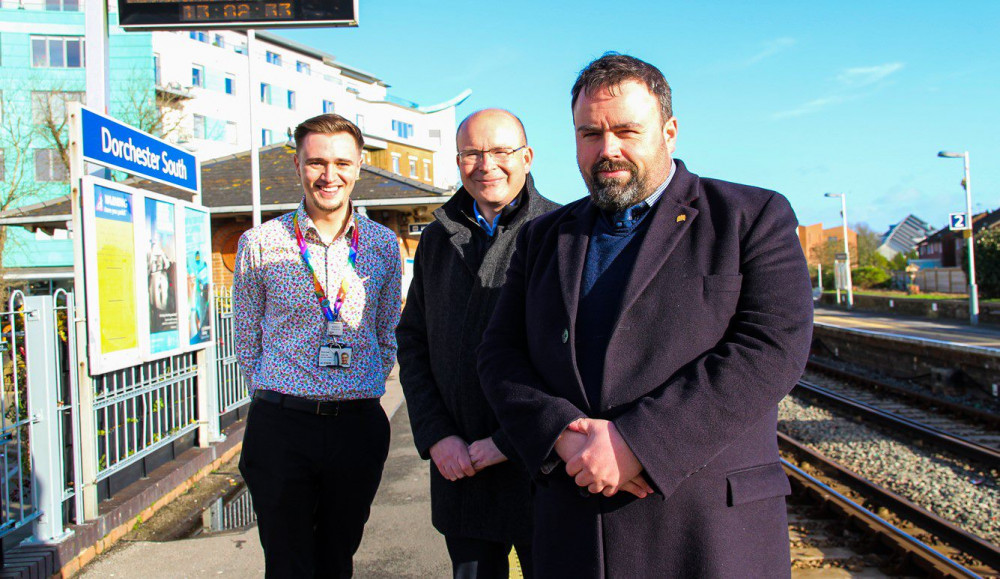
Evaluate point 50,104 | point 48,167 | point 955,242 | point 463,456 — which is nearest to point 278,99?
point 48,167

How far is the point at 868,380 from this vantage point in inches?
695

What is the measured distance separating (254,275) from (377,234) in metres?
0.59

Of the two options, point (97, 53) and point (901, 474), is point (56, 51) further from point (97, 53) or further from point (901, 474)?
point (901, 474)

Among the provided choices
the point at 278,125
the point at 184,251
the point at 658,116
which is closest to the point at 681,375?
the point at 658,116

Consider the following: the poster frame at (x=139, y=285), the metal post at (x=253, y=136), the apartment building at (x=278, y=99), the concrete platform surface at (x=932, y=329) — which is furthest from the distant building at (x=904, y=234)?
the poster frame at (x=139, y=285)

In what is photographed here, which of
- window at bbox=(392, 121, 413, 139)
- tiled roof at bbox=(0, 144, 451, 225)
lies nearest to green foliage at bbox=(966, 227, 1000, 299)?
tiled roof at bbox=(0, 144, 451, 225)

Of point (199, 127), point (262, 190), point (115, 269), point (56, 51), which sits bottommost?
point (115, 269)

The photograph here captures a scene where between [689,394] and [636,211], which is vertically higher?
[636,211]

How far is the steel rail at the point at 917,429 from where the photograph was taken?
9.78 meters

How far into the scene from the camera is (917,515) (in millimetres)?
6906

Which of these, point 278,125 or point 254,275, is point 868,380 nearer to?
point 254,275

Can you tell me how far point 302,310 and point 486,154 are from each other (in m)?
1.04

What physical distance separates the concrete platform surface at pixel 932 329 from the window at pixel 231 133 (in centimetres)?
4067

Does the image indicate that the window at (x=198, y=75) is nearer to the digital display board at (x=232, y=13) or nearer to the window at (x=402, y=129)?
the window at (x=402, y=129)
